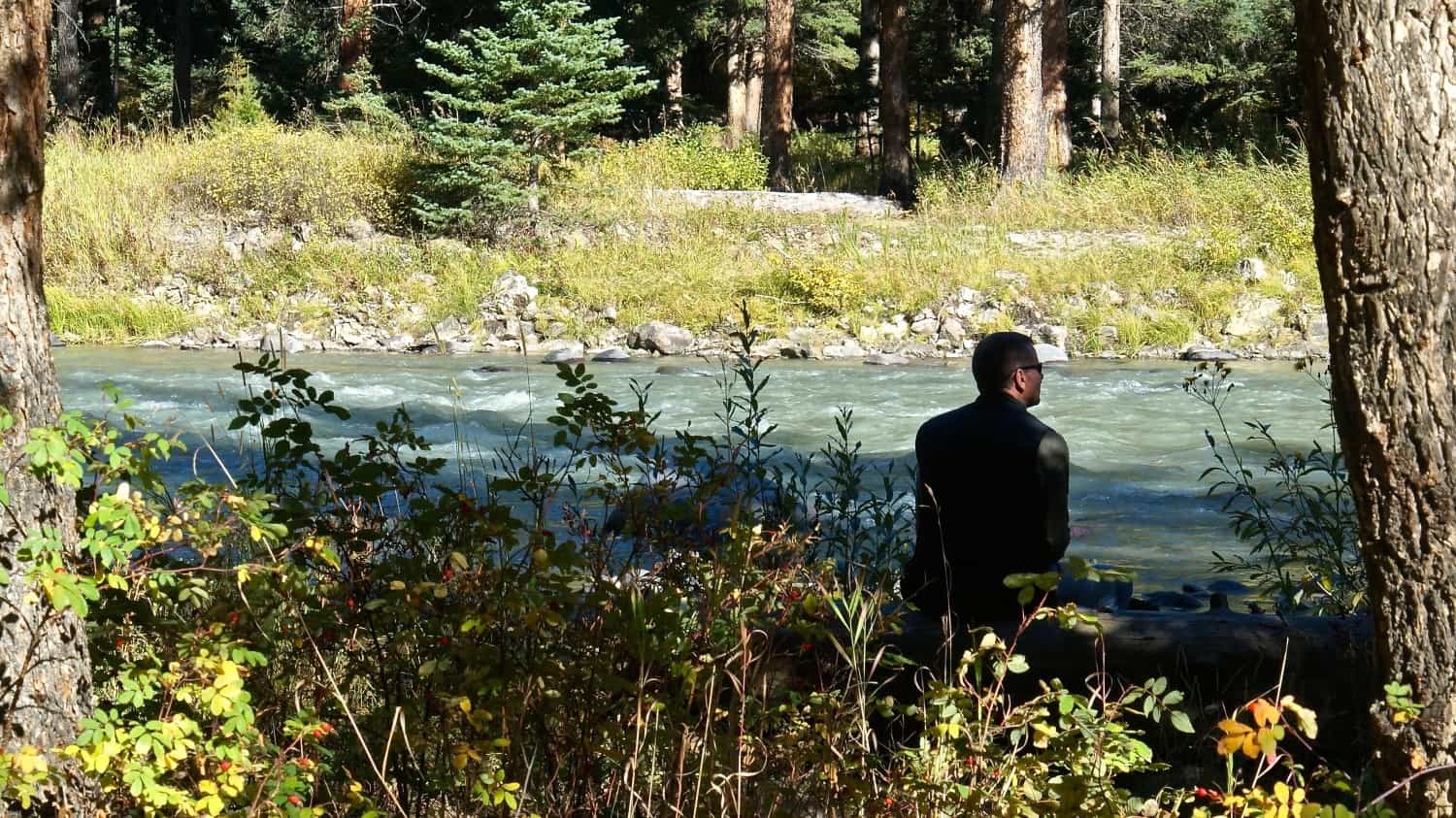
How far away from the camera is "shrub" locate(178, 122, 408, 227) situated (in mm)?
19812

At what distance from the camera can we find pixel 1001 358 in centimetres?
477

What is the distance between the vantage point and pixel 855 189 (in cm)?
2680

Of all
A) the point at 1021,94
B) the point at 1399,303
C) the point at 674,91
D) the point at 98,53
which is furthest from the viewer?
the point at 98,53

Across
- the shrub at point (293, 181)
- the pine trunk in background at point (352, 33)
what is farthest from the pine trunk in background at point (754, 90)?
the shrub at point (293, 181)

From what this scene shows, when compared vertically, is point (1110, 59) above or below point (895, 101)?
above

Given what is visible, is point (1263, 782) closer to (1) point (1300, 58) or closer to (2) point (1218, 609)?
(2) point (1218, 609)

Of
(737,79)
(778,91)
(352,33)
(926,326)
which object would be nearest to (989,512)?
(926,326)

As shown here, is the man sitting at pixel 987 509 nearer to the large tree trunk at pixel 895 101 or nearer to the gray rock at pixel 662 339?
the gray rock at pixel 662 339

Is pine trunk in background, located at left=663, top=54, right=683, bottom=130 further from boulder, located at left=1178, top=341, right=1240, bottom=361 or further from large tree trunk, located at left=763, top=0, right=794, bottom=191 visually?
boulder, located at left=1178, top=341, right=1240, bottom=361

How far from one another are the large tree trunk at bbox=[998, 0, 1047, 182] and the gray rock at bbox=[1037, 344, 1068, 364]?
504 cm

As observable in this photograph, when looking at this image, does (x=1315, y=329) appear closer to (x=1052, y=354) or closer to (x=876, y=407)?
(x=1052, y=354)

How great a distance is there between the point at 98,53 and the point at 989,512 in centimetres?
3573

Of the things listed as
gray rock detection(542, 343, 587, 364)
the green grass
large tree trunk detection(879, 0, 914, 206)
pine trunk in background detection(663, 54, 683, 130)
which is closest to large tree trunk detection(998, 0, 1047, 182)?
the green grass

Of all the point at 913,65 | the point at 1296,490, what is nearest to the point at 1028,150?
the point at 913,65
